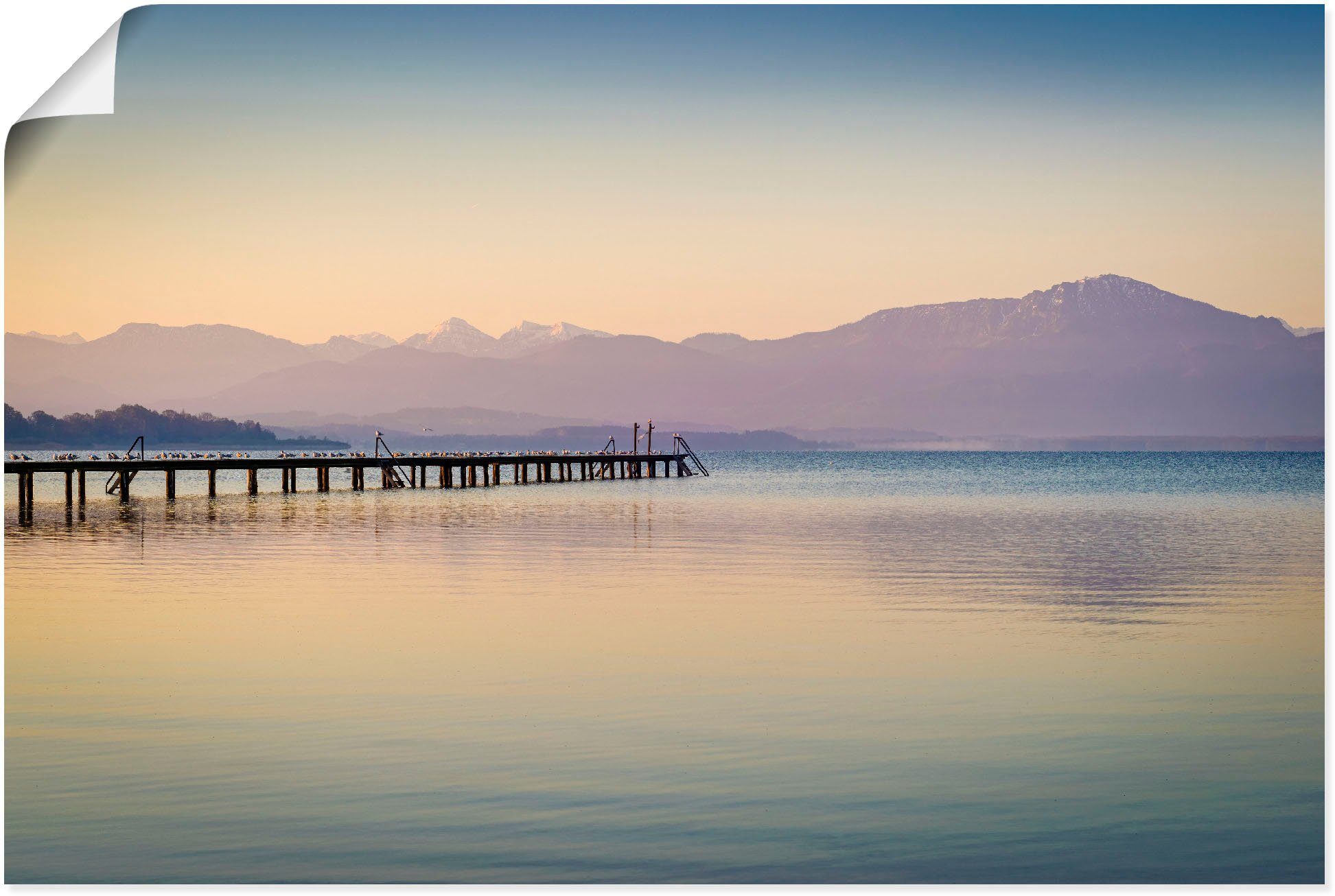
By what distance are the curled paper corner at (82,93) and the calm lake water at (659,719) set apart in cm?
424

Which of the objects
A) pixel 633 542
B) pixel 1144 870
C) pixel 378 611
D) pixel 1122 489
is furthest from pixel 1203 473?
pixel 1144 870

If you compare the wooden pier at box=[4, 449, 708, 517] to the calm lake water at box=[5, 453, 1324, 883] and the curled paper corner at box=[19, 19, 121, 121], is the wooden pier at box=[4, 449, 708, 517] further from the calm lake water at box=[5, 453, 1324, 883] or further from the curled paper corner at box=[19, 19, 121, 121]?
the curled paper corner at box=[19, 19, 121, 121]

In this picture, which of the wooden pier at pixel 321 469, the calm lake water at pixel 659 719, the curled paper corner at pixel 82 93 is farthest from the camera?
the wooden pier at pixel 321 469

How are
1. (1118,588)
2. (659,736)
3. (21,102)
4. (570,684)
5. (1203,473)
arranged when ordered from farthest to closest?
1. (1203,473)
2. (1118,588)
3. (570,684)
4. (659,736)
5. (21,102)

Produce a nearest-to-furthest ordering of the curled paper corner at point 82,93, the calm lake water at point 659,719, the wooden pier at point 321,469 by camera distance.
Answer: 1. the calm lake water at point 659,719
2. the curled paper corner at point 82,93
3. the wooden pier at point 321,469

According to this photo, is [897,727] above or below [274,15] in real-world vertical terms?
below

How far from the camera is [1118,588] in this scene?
20.3m

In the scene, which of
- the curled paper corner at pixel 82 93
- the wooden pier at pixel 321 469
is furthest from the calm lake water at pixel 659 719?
the wooden pier at pixel 321 469

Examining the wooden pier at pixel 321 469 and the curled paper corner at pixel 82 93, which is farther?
the wooden pier at pixel 321 469

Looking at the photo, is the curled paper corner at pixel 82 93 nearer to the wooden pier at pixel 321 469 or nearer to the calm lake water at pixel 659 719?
the calm lake water at pixel 659 719

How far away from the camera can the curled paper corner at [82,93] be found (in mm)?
8305

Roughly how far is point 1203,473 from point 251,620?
84664 millimetres

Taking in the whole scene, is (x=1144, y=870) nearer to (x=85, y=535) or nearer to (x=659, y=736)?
(x=659, y=736)

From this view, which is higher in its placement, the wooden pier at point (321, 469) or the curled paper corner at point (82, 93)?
the curled paper corner at point (82, 93)
